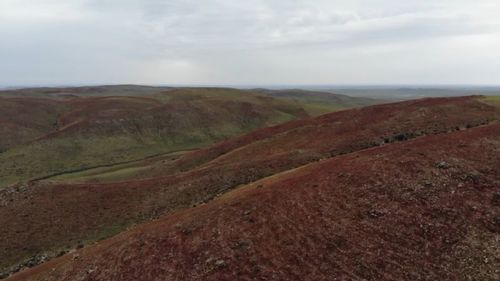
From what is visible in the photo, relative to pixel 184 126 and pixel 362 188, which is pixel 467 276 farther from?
pixel 184 126

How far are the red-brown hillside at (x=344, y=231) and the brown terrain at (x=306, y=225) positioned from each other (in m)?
0.08

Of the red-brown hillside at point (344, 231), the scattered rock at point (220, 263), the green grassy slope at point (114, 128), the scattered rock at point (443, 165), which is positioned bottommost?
the green grassy slope at point (114, 128)

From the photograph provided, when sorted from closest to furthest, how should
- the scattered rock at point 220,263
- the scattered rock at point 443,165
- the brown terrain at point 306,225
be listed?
1. the brown terrain at point 306,225
2. the scattered rock at point 220,263
3. the scattered rock at point 443,165

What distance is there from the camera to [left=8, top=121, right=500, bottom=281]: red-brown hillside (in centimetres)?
2227

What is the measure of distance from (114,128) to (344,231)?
10176 centimetres

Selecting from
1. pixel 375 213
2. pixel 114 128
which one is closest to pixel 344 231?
pixel 375 213

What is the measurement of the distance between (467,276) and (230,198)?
18867mm

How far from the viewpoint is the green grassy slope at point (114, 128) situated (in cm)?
9388

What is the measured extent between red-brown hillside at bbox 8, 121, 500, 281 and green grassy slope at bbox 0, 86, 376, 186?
45.2 meters

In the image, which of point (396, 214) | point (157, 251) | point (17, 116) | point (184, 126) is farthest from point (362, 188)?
point (17, 116)

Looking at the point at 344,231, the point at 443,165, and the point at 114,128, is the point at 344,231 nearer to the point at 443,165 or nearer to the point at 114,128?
the point at 443,165

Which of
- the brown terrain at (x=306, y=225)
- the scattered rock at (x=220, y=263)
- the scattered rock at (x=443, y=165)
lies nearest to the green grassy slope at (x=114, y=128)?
the brown terrain at (x=306, y=225)

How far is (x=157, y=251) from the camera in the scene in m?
27.4

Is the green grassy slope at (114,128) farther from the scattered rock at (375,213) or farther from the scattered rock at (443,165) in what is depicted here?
the scattered rock at (443,165)
